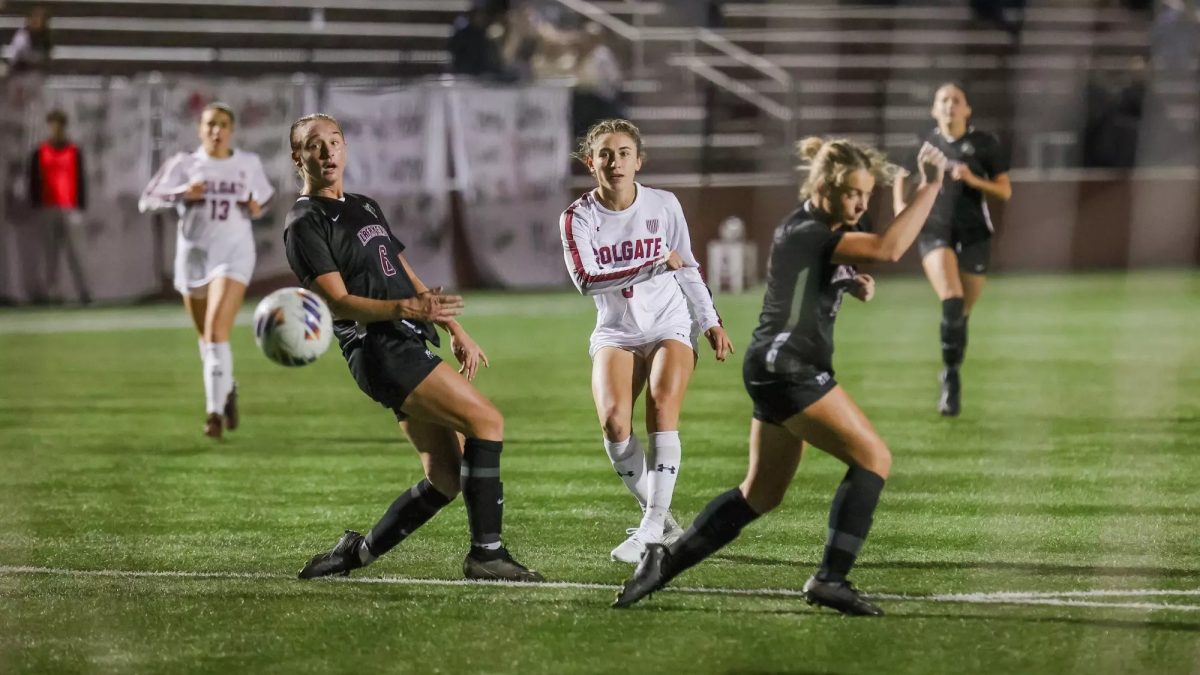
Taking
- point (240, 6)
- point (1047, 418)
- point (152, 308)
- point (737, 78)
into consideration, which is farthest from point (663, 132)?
point (1047, 418)

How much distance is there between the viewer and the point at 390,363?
690 cm

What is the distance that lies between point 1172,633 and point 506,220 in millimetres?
18267

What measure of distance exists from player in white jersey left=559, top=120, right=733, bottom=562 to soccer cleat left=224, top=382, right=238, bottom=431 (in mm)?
4711

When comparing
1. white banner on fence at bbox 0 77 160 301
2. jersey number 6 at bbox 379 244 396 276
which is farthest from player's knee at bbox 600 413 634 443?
white banner on fence at bbox 0 77 160 301

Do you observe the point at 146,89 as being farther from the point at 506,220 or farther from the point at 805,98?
the point at 805,98

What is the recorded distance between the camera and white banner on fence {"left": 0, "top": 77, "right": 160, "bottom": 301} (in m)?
21.8

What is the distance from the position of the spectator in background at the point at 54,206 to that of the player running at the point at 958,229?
40.2 feet

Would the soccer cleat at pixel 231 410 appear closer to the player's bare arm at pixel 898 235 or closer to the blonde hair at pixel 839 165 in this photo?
the blonde hair at pixel 839 165

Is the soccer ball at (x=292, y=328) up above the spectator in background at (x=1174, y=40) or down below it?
below

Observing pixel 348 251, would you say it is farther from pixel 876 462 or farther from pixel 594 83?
pixel 594 83

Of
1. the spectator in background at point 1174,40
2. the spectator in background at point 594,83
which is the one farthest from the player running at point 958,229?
the spectator in background at point 1174,40

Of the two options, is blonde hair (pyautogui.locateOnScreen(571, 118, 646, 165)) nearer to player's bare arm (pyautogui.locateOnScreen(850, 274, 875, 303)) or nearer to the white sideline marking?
player's bare arm (pyautogui.locateOnScreen(850, 274, 875, 303))

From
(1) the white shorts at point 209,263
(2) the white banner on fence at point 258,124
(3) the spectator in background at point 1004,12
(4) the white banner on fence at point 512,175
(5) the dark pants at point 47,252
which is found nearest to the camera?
(1) the white shorts at point 209,263

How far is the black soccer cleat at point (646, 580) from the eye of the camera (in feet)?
21.9
